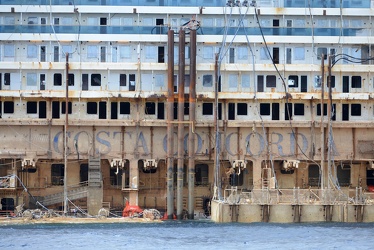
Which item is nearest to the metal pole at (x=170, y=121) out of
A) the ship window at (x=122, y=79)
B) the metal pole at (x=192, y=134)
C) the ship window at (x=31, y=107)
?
the metal pole at (x=192, y=134)

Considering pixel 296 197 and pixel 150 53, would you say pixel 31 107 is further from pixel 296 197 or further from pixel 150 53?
pixel 296 197

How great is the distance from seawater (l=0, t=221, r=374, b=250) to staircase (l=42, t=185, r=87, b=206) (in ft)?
16.8

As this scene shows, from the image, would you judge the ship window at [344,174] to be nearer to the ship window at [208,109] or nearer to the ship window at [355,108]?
the ship window at [355,108]

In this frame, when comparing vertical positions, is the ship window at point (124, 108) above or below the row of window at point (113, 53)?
below

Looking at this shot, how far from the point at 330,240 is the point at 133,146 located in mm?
20635

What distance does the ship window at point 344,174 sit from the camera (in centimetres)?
9769

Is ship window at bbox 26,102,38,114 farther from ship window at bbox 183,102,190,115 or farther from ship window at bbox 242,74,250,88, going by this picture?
ship window at bbox 242,74,250,88

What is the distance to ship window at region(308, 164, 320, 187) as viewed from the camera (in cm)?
9731

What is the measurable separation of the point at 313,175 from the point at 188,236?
19039 millimetres

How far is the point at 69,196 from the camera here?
3686 inches

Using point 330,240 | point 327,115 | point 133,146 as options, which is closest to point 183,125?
point 133,146

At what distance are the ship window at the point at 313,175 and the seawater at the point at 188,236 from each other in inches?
359

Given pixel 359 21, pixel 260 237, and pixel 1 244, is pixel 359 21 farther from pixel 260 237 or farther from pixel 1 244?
pixel 1 244

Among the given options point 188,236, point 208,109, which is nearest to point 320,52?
point 208,109
